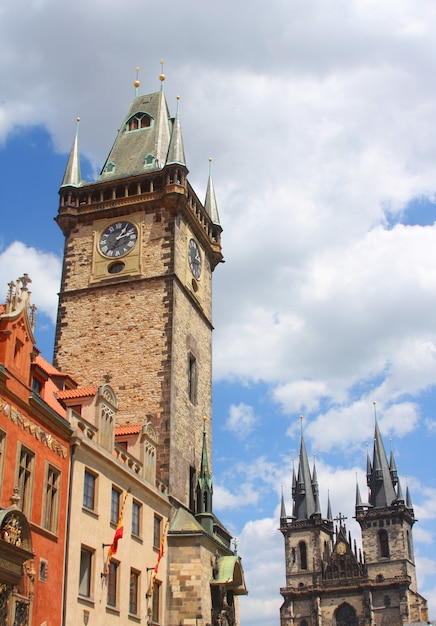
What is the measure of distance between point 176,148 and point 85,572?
1978 cm

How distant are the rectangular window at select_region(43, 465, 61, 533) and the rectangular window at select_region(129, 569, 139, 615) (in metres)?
5.31

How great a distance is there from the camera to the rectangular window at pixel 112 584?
2383 centimetres

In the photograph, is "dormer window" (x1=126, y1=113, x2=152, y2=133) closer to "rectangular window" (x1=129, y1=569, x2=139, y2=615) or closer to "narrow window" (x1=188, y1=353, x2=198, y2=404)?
"narrow window" (x1=188, y1=353, x2=198, y2=404)

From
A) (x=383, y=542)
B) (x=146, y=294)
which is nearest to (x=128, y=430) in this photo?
(x=146, y=294)

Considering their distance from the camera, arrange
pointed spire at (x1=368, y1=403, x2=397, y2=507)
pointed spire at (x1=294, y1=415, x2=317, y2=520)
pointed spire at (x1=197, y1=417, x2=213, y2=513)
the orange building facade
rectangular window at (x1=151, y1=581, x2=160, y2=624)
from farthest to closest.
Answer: pointed spire at (x1=294, y1=415, x2=317, y2=520) → pointed spire at (x1=368, y1=403, x2=397, y2=507) → pointed spire at (x1=197, y1=417, x2=213, y2=513) → rectangular window at (x1=151, y1=581, x2=160, y2=624) → the orange building facade

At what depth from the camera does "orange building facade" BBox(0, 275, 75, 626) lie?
18.4 meters

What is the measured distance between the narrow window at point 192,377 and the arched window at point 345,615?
7324 cm

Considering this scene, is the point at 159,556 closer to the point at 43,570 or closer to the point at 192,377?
the point at 43,570

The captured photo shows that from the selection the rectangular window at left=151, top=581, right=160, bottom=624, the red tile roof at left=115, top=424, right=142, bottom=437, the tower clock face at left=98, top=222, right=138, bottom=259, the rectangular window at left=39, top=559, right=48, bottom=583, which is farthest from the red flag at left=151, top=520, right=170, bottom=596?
the tower clock face at left=98, top=222, right=138, bottom=259

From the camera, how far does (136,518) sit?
26547 mm

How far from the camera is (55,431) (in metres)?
21.8

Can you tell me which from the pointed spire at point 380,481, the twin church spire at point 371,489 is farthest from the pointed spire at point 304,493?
the pointed spire at point 380,481

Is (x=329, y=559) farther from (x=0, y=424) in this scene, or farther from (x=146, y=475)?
(x=0, y=424)

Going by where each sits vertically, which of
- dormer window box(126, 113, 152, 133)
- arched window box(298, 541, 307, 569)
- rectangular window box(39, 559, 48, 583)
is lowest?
rectangular window box(39, 559, 48, 583)
